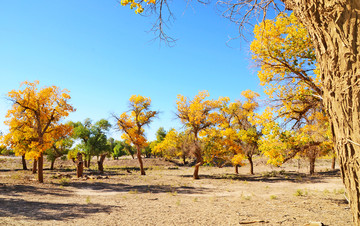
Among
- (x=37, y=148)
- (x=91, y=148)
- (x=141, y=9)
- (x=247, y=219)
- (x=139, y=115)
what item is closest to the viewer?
(x=141, y=9)

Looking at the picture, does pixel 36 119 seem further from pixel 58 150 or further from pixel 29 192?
pixel 58 150

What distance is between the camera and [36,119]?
1695 centimetres

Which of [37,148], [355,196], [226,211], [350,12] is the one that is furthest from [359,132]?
[37,148]

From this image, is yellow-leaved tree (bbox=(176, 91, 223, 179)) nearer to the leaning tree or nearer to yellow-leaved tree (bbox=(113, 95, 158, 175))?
yellow-leaved tree (bbox=(113, 95, 158, 175))

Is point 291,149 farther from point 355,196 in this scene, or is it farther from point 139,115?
point 139,115

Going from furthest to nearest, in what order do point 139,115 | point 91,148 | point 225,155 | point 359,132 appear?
point 91,148 < point 139,115 < point 225,155 < point 359,132

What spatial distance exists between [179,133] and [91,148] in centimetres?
2687

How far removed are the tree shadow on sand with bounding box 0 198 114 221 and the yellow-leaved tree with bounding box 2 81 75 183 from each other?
6.80 metres

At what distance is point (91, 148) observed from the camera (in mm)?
42156

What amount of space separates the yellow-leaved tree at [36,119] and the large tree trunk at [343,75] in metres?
18.3

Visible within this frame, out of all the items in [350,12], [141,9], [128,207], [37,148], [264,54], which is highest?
[264,54]

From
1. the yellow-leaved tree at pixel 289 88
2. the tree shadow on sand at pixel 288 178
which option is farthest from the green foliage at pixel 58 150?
the yellow-leaved tree at pixel 289 88

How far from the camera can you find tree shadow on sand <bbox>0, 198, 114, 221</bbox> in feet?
26.3

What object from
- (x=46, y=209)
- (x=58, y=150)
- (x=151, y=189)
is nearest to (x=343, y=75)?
(x=46, y=209)
